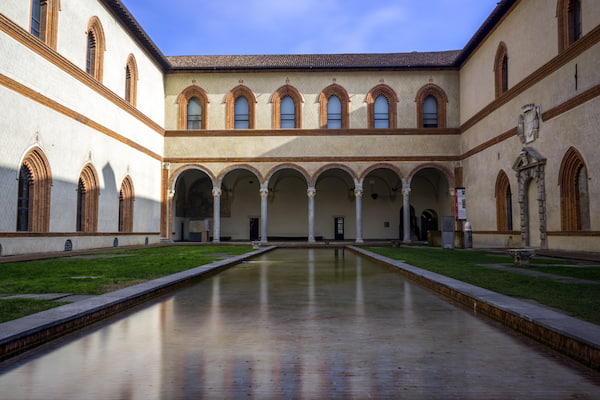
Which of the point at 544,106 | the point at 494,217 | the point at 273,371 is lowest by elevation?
the point at 273,371

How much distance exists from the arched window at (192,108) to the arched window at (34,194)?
40.2 ft

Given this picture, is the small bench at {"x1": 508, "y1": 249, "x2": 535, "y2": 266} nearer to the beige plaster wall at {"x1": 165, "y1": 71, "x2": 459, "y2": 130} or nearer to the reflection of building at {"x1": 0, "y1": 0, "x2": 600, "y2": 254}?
the reflection of building at {"x1": 0, "y1": 0, "x2": 600, "y2": 254}

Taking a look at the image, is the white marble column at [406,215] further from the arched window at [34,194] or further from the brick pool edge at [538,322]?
the brick pool edge at [538,322]

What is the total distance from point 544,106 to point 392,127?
1015 cm

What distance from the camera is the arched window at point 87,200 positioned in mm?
18453

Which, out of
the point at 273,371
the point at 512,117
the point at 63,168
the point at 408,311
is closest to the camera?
the point at 273,371

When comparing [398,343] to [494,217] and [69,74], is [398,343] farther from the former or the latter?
[494,217]

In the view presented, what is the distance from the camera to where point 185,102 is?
90.0 ft

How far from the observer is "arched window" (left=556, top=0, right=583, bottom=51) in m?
15.9

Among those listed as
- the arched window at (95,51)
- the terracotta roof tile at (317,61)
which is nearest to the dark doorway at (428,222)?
the terracotta roof tile at (317,61)

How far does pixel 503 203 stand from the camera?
21234mm

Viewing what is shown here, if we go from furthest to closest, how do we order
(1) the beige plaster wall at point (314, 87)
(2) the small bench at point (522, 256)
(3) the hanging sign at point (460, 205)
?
(1) the beige plaster wall at point (314, 87)
(3) the hanging sign at point (460, 205)
(2) the small bench at point (522, 256)

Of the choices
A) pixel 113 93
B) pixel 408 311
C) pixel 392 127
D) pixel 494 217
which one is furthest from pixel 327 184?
pixel 408 311

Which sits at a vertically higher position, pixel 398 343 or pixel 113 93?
pixel 113 93
